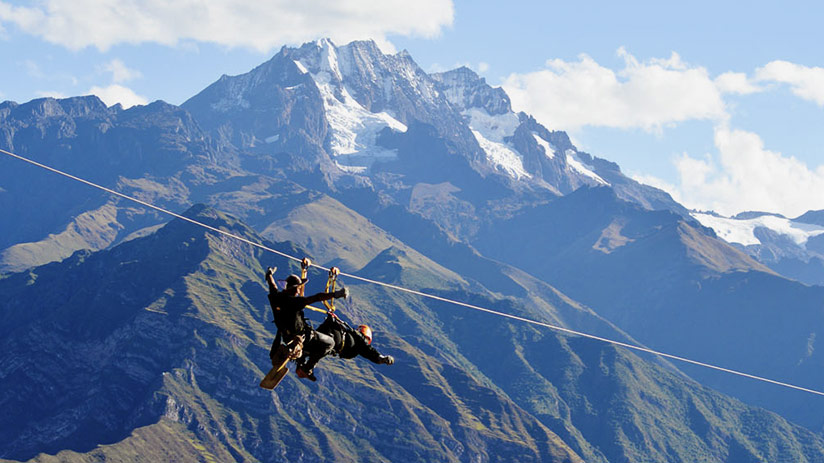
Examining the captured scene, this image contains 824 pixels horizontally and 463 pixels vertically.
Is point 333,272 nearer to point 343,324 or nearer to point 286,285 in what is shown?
point 286,285

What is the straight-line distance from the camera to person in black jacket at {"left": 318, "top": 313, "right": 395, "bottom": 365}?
128 ft

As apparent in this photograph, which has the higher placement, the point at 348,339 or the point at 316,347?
the point at 348,339

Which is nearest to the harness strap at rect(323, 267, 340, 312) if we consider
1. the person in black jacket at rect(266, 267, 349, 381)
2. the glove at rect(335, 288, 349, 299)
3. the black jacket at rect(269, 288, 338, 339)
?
the glove at rect(335, 288, 349, 299)

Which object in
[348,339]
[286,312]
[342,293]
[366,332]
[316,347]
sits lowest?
[316,347]

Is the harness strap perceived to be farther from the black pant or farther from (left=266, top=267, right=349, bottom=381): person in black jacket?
the black pant

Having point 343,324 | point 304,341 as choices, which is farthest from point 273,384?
point 343,324

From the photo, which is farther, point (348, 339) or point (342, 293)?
point (348, 339)

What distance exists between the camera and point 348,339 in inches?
1574

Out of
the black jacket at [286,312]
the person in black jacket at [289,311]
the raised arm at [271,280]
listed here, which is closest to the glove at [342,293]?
the person in black jacket at [289,311]

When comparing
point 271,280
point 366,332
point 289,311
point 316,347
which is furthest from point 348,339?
point 271,280

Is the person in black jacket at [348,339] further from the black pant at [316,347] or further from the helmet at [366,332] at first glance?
the black pant at [316,347]

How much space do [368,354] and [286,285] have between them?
6193 mm

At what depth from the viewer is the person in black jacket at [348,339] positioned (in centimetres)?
3909

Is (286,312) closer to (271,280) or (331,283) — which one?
(271,280)
